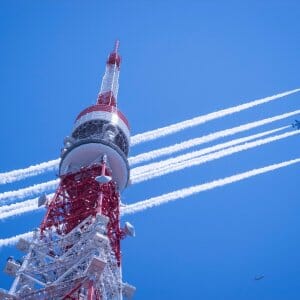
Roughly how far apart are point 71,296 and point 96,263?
7.18ft

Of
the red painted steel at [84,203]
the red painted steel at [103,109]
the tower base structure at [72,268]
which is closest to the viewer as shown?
the tower base structure at [72,268]

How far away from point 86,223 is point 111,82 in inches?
897

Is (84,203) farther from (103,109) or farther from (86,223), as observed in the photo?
(103,109)

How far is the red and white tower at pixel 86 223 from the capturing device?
37.1m

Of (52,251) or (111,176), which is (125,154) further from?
(52,251)

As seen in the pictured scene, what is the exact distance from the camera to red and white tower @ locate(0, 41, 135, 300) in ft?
122

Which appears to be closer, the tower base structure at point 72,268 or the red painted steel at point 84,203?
the tower base structure at point 72,268

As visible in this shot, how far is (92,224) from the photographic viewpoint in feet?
139

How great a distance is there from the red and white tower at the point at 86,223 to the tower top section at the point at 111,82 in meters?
0.10

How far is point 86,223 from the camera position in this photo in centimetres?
4425

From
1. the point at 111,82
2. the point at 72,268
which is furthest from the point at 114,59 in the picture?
the point at 72,268

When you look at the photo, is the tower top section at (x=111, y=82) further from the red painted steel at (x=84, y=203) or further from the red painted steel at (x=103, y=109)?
the red painted steel at (x=84, y=203)

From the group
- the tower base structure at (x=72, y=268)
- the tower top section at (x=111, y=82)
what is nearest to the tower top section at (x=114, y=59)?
the tower top section at (x=111, y=82)

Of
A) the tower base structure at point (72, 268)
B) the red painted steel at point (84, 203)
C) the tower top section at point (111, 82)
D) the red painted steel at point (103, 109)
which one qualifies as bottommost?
the tower base structure at point (72, 268)
